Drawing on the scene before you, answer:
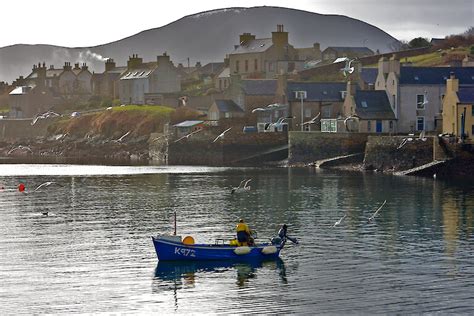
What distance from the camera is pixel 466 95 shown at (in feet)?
312

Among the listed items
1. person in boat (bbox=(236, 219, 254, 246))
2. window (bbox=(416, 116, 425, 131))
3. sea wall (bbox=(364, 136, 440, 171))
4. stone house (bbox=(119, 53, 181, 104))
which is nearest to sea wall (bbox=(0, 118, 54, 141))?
stone house (bbox=(119, 53, 181, 104))

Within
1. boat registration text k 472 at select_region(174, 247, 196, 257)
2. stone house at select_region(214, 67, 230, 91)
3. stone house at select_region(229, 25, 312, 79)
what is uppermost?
stone house at select_region(229, 25, 312, 79)

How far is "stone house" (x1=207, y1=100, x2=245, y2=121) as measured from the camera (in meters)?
128

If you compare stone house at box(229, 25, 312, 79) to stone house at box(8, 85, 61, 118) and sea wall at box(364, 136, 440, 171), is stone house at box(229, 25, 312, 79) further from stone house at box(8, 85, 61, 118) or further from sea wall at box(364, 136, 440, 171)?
sea wall at box(364, 136, 440, 171)

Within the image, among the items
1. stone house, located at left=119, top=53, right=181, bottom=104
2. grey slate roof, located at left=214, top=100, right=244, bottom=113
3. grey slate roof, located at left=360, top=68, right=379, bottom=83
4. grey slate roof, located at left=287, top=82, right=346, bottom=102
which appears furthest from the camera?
stone house, located at left=119, top=53, right=181, bottom=104

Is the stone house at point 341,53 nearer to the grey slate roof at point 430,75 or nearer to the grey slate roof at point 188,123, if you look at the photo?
the grey slate roof at point 188,123

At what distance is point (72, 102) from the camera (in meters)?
181

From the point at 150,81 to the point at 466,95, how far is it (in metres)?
70.8

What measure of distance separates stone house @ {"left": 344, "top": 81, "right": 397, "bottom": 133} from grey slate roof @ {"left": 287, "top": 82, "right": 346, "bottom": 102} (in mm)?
10373

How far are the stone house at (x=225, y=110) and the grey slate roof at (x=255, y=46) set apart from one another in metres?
34.4

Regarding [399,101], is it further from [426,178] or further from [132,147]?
[132,147]

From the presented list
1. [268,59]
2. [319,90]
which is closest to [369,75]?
[319,90]

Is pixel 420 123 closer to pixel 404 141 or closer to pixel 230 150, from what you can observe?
pixel 404 141

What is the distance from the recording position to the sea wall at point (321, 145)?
105 meters
